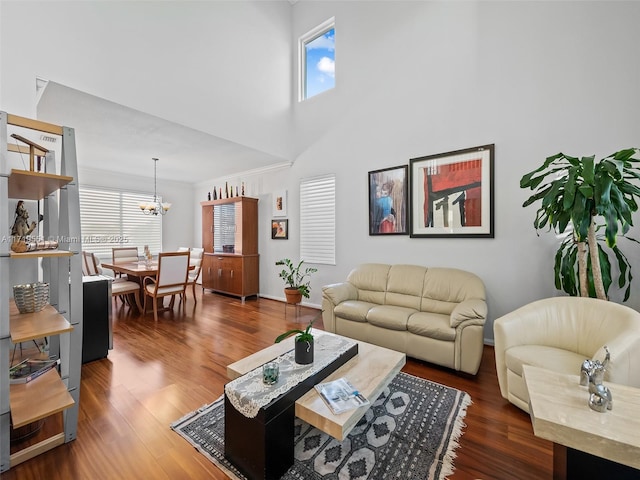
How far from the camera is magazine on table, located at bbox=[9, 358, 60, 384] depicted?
5.48ft

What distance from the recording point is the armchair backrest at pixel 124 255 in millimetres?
5162

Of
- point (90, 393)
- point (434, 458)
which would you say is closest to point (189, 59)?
point (90, 393)

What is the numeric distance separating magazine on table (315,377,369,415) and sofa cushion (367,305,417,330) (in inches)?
48.9

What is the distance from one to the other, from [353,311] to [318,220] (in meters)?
2.04

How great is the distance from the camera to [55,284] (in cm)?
192

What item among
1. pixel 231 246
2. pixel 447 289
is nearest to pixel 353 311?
pixel 447 289

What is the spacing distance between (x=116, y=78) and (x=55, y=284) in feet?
7.36

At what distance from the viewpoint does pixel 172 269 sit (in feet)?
13.7

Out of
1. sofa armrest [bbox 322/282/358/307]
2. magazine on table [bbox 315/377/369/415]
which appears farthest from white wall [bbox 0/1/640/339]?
magazine on table [bbox 315/377/369/415]

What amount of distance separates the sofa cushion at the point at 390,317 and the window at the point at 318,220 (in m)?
1.67

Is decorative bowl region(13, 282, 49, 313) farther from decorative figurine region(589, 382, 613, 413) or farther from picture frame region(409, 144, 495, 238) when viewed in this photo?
picture frame region(409, 144, 495, 238)

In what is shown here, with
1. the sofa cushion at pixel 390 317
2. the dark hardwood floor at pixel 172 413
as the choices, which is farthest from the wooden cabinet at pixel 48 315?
the sofa cushion at pixel 390 317

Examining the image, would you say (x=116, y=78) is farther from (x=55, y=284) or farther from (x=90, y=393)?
(x=90, y=393)

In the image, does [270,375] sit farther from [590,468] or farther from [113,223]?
[113,223]
